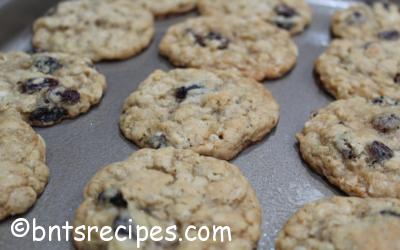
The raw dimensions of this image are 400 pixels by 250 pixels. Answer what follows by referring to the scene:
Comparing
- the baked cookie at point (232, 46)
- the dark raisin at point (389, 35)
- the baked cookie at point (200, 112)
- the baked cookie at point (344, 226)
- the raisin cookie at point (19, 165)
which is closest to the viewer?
the baked cookie at point (344, 226)

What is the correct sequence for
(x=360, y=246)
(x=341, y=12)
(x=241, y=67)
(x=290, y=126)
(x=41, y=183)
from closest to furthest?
(x=360, y=246) < (x=41, y=183) < (x=290, y=126) < (x=241, y=67) < (x=341, y=12)

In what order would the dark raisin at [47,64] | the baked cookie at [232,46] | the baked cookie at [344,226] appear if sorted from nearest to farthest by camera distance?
1. the baked cookie at [344,226]
2. the dark raisin at [47,64]
3. the baked cookie at [232,46]

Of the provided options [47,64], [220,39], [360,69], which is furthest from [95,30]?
[360,69]

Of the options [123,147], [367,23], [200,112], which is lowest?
[123,147]

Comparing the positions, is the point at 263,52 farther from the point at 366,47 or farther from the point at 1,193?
the point at 1,193

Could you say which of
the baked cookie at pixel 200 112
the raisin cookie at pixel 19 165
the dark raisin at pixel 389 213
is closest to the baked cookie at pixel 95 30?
the baked cookie at pixel 200 112

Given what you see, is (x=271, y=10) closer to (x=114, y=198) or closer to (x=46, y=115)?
(x=46, y=115)

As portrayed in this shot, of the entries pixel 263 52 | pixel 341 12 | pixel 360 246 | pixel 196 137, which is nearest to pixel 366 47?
pixel 341 12

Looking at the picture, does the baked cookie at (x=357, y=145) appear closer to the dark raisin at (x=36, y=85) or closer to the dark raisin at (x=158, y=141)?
the dark raisin at (x=158, y=141)
